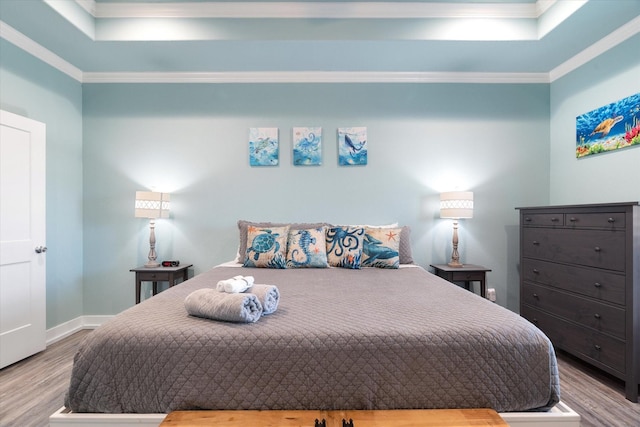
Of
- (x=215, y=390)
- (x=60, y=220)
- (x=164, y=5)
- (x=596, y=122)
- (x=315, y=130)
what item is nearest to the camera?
(x=215, y=390)

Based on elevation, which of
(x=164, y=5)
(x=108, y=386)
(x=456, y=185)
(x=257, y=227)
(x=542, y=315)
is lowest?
(x=542, y=315)

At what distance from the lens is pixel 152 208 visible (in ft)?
9.66

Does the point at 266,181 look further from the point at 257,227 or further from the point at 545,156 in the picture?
the point at 545,156

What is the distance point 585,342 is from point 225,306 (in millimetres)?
2456

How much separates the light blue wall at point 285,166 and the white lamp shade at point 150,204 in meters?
0.24

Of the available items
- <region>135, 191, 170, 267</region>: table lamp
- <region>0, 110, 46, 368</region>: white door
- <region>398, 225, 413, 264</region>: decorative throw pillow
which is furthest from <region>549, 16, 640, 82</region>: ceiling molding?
<region>0, 110, 46, 368</region>: white door

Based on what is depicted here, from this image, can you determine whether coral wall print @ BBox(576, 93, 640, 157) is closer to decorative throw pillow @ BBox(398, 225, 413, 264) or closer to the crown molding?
decorative throw pillow @ BBox(398, 225, 413, 264)

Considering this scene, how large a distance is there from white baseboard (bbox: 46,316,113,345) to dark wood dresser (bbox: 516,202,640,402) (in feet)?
13.2

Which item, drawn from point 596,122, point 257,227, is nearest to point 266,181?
point 257,227

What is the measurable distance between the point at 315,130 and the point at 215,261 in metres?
1.66

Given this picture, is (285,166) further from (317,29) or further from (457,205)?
(457,205)

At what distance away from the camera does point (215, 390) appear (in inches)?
45.4

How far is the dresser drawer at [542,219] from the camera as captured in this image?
7.97 ft

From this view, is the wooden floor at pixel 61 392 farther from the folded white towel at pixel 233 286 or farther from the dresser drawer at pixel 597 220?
the folded white towel at pixel 233 286
